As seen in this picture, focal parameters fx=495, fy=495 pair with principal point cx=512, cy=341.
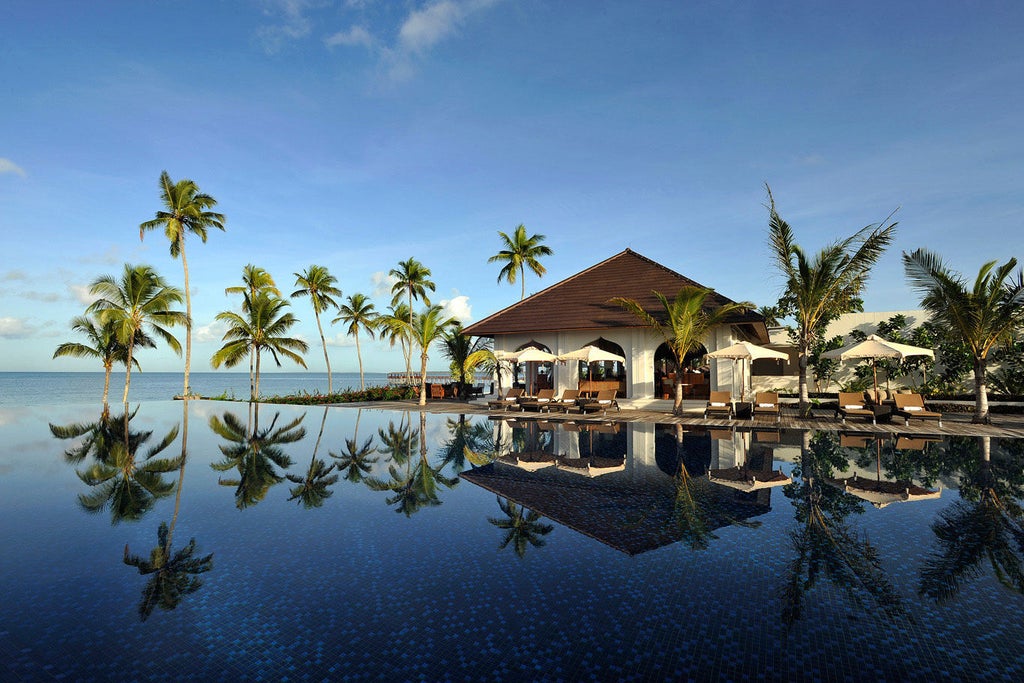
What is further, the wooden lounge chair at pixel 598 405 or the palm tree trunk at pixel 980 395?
the wooden lounge chair at pixel 598 405

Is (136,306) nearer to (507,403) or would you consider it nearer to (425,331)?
(425,331)

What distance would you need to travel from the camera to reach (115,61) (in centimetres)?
1361

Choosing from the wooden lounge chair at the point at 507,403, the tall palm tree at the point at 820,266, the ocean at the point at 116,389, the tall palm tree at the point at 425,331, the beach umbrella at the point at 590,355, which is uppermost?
the tall palm tree at the point at 820,266

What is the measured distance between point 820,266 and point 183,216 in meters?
28.1

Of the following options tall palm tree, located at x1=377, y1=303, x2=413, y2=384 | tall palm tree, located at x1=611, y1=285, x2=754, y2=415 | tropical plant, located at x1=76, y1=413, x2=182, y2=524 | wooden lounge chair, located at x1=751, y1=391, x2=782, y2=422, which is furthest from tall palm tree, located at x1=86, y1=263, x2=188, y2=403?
wooden lounge chair, located at x1=751, y1=391, x2=782, y2=422

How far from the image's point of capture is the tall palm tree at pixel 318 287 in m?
32.7

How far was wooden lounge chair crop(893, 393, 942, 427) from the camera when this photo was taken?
14367mm

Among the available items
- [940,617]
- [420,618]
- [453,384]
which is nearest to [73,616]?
[420,618]

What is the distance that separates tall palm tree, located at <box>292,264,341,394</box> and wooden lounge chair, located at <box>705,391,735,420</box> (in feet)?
78.5


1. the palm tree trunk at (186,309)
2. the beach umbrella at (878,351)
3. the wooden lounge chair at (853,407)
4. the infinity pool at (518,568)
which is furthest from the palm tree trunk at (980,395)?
the palm tree trunk at (186,309)

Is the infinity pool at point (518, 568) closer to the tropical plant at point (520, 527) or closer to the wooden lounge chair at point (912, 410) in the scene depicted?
the tropical plant at point (520, 527)

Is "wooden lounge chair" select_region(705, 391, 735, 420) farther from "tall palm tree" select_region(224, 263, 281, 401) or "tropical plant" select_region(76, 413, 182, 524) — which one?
"tall palm tree" select_region(224, 263, 281, 401)

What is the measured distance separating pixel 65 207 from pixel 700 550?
25889mm

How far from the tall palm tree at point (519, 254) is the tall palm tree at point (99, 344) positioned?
1989 centimetres
